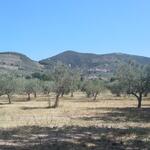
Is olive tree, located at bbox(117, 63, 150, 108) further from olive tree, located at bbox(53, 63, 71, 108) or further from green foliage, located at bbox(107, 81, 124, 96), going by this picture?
olive tree, located at bbox(53, 63, 71, 108)

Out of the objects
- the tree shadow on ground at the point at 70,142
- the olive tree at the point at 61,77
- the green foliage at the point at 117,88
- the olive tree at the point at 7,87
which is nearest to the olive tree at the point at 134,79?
the green foliage at the point at 117,88

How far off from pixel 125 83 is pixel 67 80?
9.22m

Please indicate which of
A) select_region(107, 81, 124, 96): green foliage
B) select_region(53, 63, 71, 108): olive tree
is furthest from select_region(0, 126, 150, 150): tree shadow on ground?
select_region(53, 63, 71, 108): olive tree

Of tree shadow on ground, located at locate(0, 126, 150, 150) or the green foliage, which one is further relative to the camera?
the green foliage

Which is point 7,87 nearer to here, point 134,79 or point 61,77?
point 61,77

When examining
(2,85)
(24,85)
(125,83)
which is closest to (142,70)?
(125,83)

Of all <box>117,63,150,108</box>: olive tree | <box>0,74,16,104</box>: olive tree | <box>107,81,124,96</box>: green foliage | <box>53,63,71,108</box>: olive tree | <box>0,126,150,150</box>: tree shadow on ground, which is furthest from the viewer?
<box>0,74,16,104</box>: olive tree

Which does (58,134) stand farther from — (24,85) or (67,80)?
(24,85)

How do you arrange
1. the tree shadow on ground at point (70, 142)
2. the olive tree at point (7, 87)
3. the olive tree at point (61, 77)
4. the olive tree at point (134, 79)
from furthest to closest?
1. the olive tree at point (7, 87)
2. the olive tree at point (61, 77)
3. the olive tree at point (134, 79)
4. the tree shadow on ground at point (70, 142)

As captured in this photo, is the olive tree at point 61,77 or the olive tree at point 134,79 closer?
the olive tree at point 134,79

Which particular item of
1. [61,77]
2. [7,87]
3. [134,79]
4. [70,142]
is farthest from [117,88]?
[70,142]

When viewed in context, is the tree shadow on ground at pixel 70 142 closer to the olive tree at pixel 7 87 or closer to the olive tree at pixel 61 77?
the olive tree at pixel 61 77

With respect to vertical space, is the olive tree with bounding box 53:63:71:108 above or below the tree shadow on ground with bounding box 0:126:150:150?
above

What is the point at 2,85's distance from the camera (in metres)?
88.4
